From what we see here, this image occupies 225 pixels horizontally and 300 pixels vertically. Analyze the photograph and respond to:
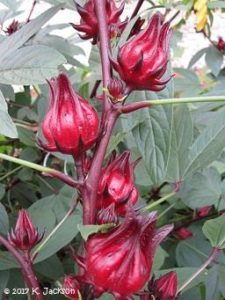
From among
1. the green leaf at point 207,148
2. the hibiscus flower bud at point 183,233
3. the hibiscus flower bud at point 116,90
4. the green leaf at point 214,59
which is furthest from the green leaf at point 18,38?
the green leaf at point 214,59

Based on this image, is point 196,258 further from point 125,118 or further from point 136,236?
point 136,236

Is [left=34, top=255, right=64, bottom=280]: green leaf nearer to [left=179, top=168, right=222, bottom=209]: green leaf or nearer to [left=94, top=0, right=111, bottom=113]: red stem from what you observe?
[left=179, top=168, right=222, bottom=209]: green leaf

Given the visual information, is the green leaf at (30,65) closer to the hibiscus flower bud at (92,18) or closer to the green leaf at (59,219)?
the hibiscus flower bud at (92,18)

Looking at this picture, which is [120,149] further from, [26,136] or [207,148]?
[207,148]

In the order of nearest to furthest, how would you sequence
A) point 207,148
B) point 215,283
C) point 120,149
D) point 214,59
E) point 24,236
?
point 24,236 < point 207,148 < point 215,283 < point 120,149 < point 214,59

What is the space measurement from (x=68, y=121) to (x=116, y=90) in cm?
5

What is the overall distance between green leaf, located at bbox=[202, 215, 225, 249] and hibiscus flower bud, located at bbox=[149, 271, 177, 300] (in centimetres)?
9

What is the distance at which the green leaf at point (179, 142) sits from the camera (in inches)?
25.7

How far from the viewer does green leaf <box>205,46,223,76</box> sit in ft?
4.19

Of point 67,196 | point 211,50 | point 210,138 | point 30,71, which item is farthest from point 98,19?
point 211,50

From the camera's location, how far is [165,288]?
50 cm

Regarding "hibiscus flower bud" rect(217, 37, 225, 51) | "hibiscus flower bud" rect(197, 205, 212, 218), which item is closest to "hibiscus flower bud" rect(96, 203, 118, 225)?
"hibiscus flower bud" rect(197, 205, 212, 218)

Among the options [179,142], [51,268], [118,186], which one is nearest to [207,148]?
[179,142]

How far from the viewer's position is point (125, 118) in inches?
23.1
